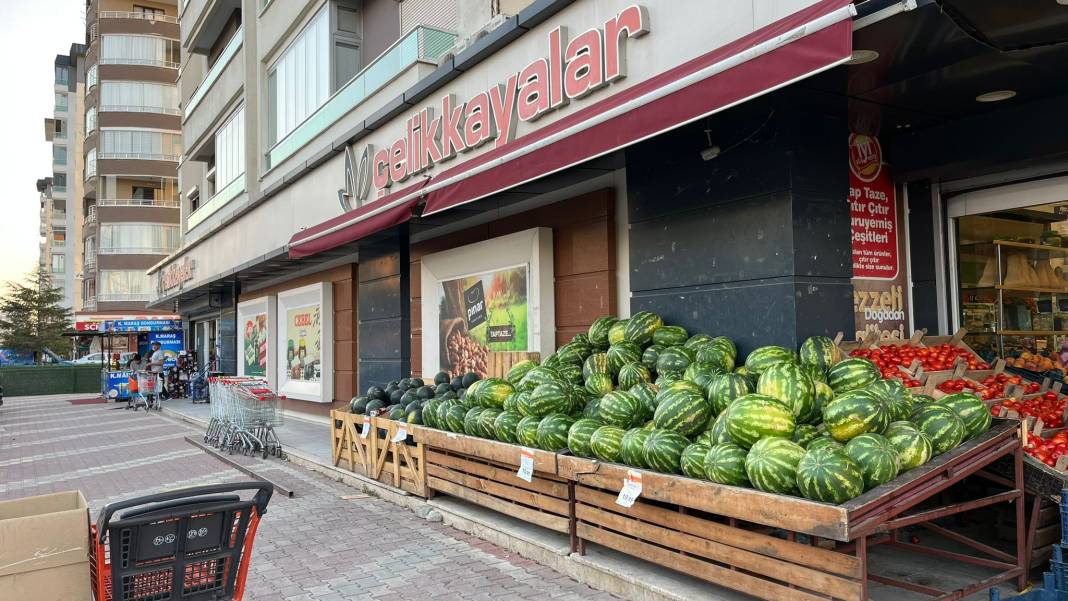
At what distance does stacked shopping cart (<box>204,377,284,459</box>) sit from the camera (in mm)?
12102

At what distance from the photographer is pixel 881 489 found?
388 centimetres

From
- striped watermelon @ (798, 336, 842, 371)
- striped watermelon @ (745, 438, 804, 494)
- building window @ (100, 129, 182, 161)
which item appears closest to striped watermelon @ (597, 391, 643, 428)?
striped watermelon @ (798, 336, 842, 371)

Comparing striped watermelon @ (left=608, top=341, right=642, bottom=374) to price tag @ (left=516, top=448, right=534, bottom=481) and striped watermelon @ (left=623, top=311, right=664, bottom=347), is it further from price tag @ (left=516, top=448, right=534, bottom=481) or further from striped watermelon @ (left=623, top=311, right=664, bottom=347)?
price tag @ (left=516, top=448, right=534, bottom=481)

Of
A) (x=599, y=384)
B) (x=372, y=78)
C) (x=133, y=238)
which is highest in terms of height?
(x=133, y=238)

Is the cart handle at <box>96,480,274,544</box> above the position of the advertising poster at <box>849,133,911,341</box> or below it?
below

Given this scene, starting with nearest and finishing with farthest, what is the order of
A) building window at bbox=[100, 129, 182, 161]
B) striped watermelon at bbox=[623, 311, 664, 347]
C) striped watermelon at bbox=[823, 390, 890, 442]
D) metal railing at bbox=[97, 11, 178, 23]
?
striped watermelon at bbox=[823, 390, 890, 442] < striped watermelon at bbox=[623, 311, 664, 347] < metal railing at bbox=[97, 11, 178, 23] < building window at bbox=[100, 129, 182, 161]

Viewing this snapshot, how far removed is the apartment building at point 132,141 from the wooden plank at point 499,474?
169 ft

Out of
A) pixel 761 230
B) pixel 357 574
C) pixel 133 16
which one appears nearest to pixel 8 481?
pixel 357 574

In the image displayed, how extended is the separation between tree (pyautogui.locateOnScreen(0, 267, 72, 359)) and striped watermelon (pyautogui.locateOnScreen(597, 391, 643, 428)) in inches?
2023

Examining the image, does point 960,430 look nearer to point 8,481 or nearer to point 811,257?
point 811,257

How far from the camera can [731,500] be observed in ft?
14.0

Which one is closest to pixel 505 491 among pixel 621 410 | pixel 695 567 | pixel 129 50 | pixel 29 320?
pixel 621 410

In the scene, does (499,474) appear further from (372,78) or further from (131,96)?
(131,96)

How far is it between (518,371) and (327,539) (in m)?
2.53
